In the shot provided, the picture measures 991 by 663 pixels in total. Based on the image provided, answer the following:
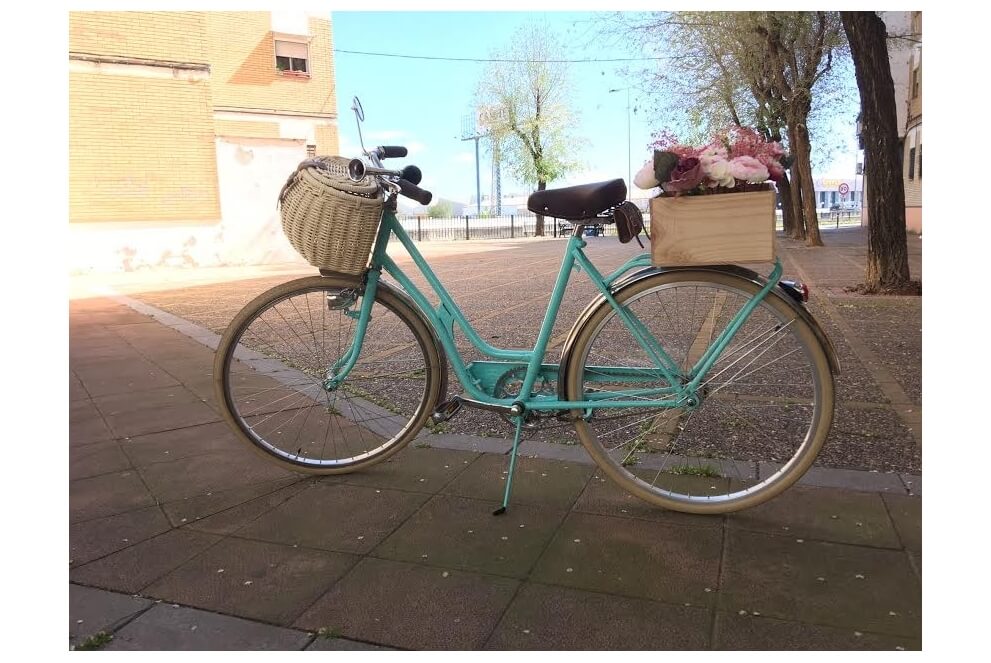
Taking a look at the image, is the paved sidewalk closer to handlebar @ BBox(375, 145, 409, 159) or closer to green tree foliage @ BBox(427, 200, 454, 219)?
handlebar @ BBox(375, 145, 409, 159)

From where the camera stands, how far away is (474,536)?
248 cm

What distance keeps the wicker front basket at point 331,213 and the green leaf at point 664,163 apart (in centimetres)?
102

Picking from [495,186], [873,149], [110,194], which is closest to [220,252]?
[110,194]

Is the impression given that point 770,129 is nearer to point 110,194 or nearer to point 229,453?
point 110,194

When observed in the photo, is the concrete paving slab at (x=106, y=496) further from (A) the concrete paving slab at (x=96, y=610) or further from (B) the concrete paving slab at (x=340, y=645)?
(B) the concrete paving slab at (x=340, y=645)

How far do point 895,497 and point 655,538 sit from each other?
38.4 inches

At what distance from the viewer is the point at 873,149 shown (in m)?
7.68

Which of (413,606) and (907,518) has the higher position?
(907,518)

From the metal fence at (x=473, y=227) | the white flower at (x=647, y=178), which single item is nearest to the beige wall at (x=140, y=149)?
the white flower at (x=647, y=178)

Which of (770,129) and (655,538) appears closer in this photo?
(655,538)

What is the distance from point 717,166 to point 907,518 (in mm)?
1409

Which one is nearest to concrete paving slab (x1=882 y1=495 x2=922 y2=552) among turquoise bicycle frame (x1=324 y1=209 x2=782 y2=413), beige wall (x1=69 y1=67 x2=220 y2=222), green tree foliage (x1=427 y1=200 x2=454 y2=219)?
turquoise bicycle frame (x1=324 y1=209 x2=782 y2=413)

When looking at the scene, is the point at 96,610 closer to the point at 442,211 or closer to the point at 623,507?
the point at 623,507

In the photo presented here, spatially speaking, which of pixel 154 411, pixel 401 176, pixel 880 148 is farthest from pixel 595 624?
pixel 880 148
